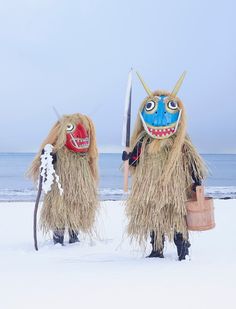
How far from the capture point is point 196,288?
8.11 feet

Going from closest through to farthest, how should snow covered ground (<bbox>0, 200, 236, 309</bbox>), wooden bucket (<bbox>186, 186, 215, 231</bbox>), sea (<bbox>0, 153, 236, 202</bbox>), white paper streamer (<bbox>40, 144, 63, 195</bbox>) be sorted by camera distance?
snow covered ground (<bbox>0, 200, 236, 309</bbox>) < wooden bucket (<bbox>186, 186, 215, 231</bbox>) < white paper streamer (<bbox>40, 144, 63, 195</bbox>) < sea (<bbox>0, 153, 236, 202</bbox>)

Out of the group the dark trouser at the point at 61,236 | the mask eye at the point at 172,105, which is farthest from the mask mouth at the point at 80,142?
the mask eye at the point at 172,105

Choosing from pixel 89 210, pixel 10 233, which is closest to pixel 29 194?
pixel 10 233

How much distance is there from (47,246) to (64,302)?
183cm

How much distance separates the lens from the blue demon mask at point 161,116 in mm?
3309

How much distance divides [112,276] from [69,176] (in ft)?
4.88

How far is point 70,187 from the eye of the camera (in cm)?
406

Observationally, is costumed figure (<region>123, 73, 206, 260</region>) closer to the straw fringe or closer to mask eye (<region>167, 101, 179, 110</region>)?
mask eye (<region>167, 101, 179, 110</region>)

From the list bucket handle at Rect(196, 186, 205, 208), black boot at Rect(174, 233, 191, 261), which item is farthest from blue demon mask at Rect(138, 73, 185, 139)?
black boot at Rect(174, 233, 191, 261)

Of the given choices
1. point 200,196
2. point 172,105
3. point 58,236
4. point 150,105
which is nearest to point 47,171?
point 58,236

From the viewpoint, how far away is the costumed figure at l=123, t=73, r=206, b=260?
3246mm

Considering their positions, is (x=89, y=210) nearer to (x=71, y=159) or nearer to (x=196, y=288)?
(x=71, y=159)

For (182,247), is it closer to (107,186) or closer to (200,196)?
(200,196)

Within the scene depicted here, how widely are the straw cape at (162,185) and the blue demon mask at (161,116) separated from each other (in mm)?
40
